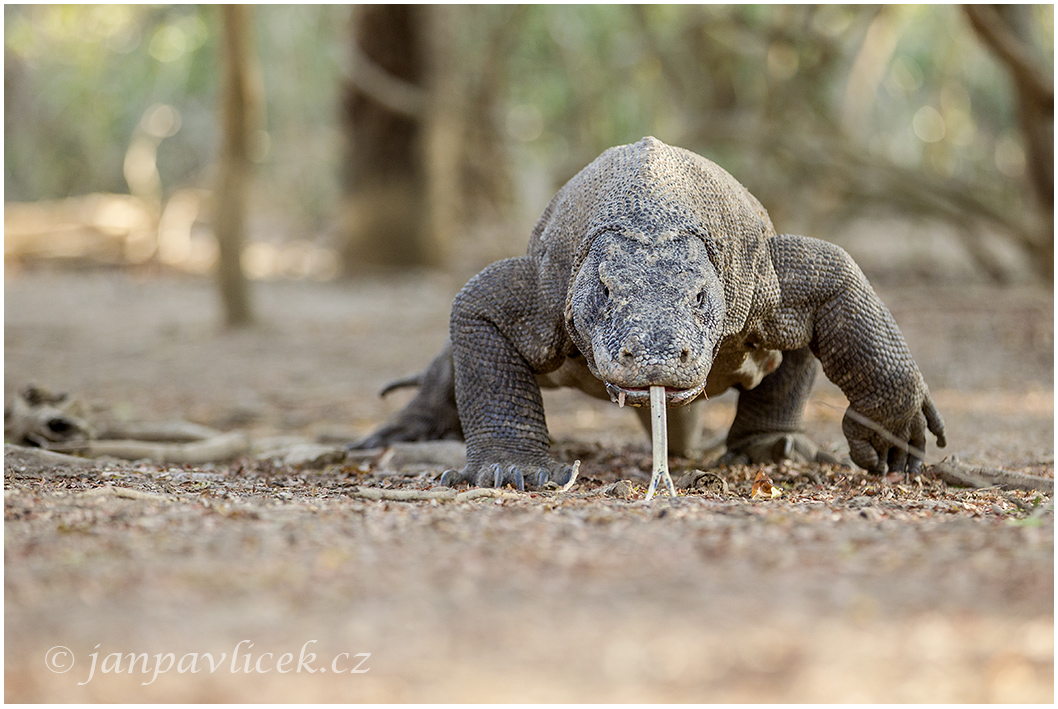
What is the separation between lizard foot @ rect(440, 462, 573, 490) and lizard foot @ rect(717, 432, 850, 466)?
866mm

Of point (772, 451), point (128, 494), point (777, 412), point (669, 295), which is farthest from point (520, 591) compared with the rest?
point (777, 412)

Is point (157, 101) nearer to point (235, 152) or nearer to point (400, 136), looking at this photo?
point (400, 136)

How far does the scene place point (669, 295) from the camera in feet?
9.39

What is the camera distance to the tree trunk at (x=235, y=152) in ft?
27.1

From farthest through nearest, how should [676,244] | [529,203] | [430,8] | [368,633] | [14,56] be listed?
[14,56] < [529,203] < [430,8] < [676,244] < [368,633]

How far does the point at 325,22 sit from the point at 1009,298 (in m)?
11.7

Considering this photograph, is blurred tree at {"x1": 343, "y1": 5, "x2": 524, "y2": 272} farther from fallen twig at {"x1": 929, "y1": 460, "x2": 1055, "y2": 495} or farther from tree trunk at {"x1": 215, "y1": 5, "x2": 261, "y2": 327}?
fallen twig at {"x1": 929, "y1": 460, "x2": 1055, "y2": 495}

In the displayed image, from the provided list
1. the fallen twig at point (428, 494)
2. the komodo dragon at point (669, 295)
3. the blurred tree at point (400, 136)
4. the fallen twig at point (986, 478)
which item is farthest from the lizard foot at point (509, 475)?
the blurred tree at point (400, 136)

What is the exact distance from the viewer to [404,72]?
38.7 feet

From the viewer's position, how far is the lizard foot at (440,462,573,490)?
3.25 m

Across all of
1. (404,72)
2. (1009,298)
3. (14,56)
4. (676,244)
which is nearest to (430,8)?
(404,72)

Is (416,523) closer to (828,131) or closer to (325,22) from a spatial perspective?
(828,131)

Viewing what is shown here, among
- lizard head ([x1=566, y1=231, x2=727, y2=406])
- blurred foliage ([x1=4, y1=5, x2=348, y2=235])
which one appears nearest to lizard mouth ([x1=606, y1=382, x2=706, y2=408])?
lizard head ([x1=566, y1=231, x2=727, y2=406])

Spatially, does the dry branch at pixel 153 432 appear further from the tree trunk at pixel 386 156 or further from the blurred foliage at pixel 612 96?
the tree trunk at pixel 386 156
